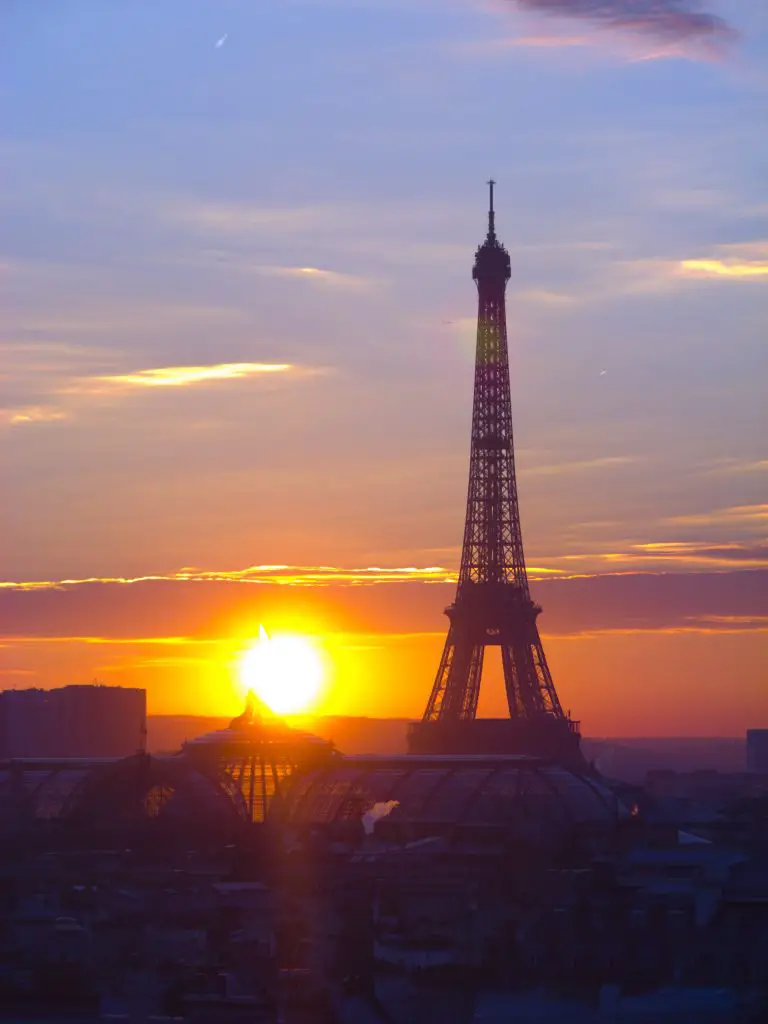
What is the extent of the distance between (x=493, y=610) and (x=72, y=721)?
2242 inches

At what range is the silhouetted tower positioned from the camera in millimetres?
117438

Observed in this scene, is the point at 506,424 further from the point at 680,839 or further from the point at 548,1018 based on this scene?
the point at 548,1018

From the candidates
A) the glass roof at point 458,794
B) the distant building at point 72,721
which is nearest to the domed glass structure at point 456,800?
the glass roof at point 458,794

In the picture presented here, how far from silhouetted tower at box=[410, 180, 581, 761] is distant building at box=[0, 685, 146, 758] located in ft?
148

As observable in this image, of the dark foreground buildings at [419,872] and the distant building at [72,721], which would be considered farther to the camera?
the distant building at [72,721]

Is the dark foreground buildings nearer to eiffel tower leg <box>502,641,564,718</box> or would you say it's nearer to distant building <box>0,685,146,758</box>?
eiffel tower leg <box>502,641,564,718</box>

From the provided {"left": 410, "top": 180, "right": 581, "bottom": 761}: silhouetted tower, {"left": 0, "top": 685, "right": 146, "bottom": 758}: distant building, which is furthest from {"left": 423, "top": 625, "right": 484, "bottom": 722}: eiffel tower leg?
{"left": 0, "top": 685, "right": 146, "bottom": 758}: distant building

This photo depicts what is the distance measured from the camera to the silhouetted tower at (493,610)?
385 ft

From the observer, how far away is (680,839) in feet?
333

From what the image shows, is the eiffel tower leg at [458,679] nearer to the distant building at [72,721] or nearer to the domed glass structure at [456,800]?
the domed glass structure at [456,800]

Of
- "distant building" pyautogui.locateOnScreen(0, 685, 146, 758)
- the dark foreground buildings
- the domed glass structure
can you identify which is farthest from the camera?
"distant building" pyautogui.locateOnScreen(0, 685, 146, 758)

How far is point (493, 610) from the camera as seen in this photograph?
117 m

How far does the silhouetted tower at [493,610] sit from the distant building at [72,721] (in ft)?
148

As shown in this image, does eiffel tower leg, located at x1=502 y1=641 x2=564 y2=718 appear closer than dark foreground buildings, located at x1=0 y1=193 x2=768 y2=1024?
No
